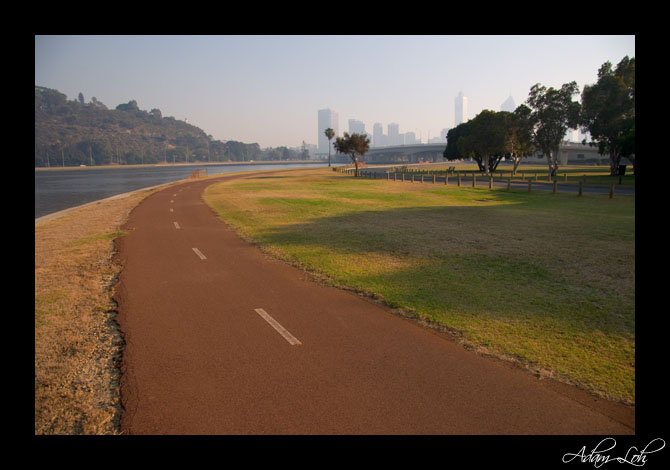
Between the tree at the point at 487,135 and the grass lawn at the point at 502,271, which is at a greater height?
the tree at the point at 487,135

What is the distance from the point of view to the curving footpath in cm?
413

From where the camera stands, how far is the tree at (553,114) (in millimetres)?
55125

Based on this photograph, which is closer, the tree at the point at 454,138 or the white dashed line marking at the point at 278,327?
the white dashed line marking at the point at 278,327

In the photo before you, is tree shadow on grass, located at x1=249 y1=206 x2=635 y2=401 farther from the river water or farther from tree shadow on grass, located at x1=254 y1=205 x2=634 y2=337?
the river water

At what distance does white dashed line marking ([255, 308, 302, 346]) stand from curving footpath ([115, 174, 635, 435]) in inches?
1.3

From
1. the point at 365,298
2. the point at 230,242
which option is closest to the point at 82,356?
the point at 365,298

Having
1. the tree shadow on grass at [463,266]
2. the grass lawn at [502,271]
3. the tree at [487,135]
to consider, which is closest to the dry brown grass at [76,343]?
the grass lawn at [502,271]

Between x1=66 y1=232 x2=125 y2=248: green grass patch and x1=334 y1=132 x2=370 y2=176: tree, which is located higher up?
x1=334 y1=132 x2=370 y2=176: tree

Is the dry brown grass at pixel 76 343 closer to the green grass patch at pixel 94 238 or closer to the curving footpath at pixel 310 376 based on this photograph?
the curving footpath at pixel 310 376

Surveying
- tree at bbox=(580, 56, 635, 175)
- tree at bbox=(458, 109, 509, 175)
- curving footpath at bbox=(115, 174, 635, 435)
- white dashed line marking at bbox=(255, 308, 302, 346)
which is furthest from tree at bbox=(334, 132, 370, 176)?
white dashed line marking at bbox=(255, 308, 302, 346)

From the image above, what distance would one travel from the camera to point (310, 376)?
5.12 meters

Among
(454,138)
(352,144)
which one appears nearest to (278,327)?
(352,144)

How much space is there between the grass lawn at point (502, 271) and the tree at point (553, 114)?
124ft
